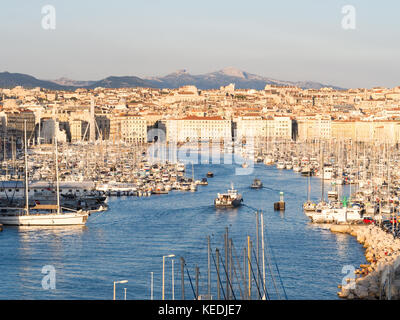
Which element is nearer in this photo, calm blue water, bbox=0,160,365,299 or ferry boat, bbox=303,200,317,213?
calm blue water, bbox=0,160,365,299

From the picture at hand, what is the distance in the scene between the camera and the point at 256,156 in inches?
1196

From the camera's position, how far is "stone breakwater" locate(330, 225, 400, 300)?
6328 millimetres

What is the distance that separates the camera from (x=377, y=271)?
718cm

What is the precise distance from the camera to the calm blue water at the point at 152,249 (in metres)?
7.35

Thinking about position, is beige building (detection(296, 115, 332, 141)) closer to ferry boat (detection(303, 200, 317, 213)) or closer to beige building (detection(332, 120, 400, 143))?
beige building (detection(332, 120, 400, 143))

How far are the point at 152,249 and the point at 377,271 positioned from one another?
3.37 m

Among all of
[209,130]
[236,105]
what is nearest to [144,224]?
[209,130]

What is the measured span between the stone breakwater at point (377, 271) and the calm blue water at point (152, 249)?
175 millimetres

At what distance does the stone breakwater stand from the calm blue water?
0.58ft

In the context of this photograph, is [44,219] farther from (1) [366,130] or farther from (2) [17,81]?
(2) [17,81]

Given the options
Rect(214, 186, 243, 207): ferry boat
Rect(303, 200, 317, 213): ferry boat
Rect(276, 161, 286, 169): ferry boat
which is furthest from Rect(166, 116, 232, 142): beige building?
Rect(303, 200, 317, 213): ferry boat
